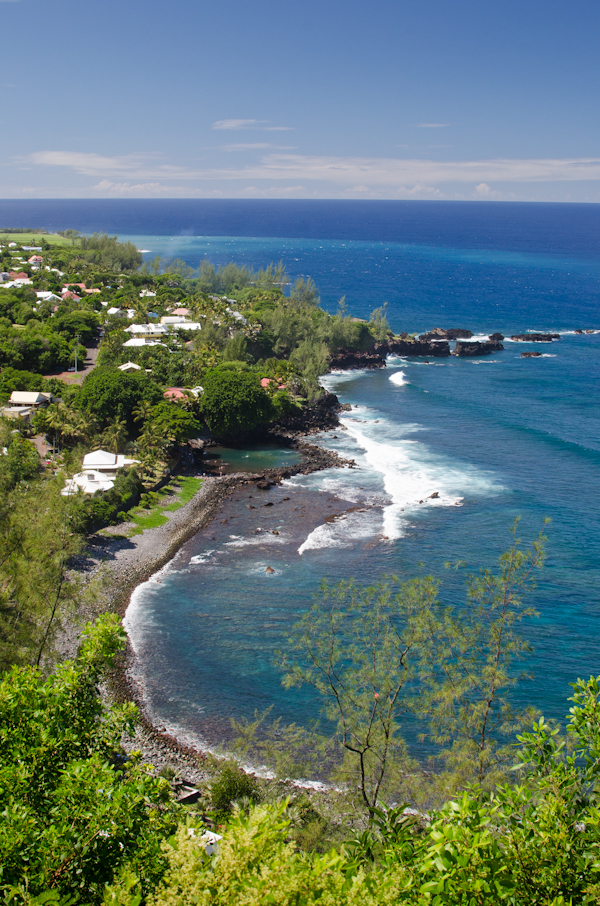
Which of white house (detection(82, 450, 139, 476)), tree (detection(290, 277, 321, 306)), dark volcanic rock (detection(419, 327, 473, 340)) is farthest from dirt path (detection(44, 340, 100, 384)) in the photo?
dark volcanic rock (detection(419, 327, 473, 340))

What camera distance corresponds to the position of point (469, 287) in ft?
615

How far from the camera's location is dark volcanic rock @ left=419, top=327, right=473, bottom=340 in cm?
12269

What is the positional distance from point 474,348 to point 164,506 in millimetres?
77778

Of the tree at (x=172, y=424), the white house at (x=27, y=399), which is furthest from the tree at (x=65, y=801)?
the white house at (x=27, y=399)

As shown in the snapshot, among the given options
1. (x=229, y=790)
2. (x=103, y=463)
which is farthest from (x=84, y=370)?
(x=229, y=790)

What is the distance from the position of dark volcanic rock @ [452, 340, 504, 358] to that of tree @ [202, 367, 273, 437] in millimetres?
56007

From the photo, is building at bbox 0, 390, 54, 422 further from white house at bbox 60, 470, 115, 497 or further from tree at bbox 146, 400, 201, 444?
white house at bbox 60, 470, 115, 497

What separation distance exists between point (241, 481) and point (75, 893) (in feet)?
166

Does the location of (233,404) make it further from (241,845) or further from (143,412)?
(241,845)

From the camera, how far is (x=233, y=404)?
222 feet

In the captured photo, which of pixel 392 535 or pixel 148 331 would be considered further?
pixel 148 331

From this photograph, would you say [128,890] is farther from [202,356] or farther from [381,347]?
[381,347]

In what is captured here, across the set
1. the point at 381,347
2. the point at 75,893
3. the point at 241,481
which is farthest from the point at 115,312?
the point at 75,893

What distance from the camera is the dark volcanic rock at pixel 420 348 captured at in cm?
11500
